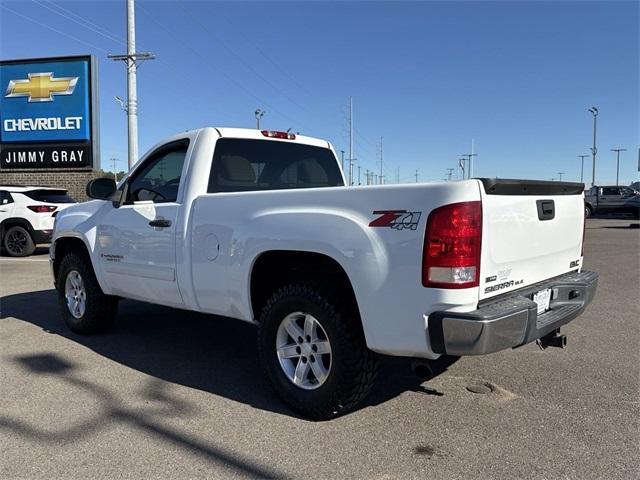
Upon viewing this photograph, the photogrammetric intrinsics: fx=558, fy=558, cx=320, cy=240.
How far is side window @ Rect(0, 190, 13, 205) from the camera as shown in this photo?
13.2 m

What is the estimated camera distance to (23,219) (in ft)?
43.5

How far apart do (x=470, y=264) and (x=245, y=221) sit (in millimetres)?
1666

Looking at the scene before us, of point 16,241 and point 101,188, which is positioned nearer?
point 101,188

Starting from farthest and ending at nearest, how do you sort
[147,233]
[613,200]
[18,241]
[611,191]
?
[611,191], [613,200], [18,241], [147,233]

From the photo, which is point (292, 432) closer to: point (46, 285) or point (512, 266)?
point (512, 266)

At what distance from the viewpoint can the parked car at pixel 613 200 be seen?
2959 cm

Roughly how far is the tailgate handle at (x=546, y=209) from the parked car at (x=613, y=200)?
28.6m

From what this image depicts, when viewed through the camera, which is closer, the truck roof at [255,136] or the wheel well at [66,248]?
the truck roof at [255,136]

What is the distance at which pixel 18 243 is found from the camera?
526 inches

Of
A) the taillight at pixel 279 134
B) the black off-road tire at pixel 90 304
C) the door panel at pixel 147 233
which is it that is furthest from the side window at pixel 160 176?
the black off-road tire at pixel 90 304

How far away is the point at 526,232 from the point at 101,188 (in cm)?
401

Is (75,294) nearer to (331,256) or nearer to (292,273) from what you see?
(292,273)

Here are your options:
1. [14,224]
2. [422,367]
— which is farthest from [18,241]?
[422,367]

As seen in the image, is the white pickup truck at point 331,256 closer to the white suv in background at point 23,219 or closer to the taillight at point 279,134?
the taillight at point 279,134
